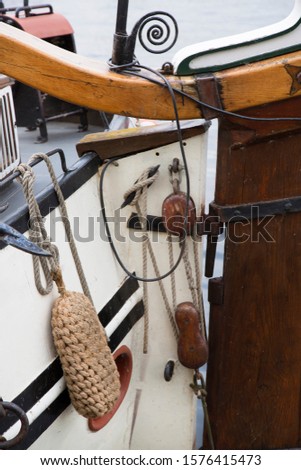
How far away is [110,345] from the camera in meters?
2.31

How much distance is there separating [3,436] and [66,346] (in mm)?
282

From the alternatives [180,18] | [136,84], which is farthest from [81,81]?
[180,18]

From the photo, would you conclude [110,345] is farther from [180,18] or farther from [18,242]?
[180,18]

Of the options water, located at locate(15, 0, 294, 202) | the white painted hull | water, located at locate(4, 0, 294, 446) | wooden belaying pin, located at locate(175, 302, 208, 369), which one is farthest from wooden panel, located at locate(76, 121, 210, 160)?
water, located at locate(4, 0, 294, 446)

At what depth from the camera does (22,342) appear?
6.14ft

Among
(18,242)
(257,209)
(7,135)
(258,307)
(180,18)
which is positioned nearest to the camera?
(18,242)

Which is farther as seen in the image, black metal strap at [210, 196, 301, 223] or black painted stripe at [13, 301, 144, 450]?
black metal strap at [210, 196, 301, 223]

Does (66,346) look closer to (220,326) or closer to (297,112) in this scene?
(220,326)

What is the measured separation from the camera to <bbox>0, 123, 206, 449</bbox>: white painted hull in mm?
1856

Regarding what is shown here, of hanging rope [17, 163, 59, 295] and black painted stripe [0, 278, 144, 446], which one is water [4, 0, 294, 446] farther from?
hanging rope [17, 163, 59, 295]

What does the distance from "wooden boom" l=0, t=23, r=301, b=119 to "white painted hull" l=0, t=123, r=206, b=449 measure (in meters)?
0.26

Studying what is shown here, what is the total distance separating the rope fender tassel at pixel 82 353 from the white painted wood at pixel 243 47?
2.27 ft

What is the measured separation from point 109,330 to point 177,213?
43 centimetres

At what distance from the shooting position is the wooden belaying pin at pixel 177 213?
89.2 inches
